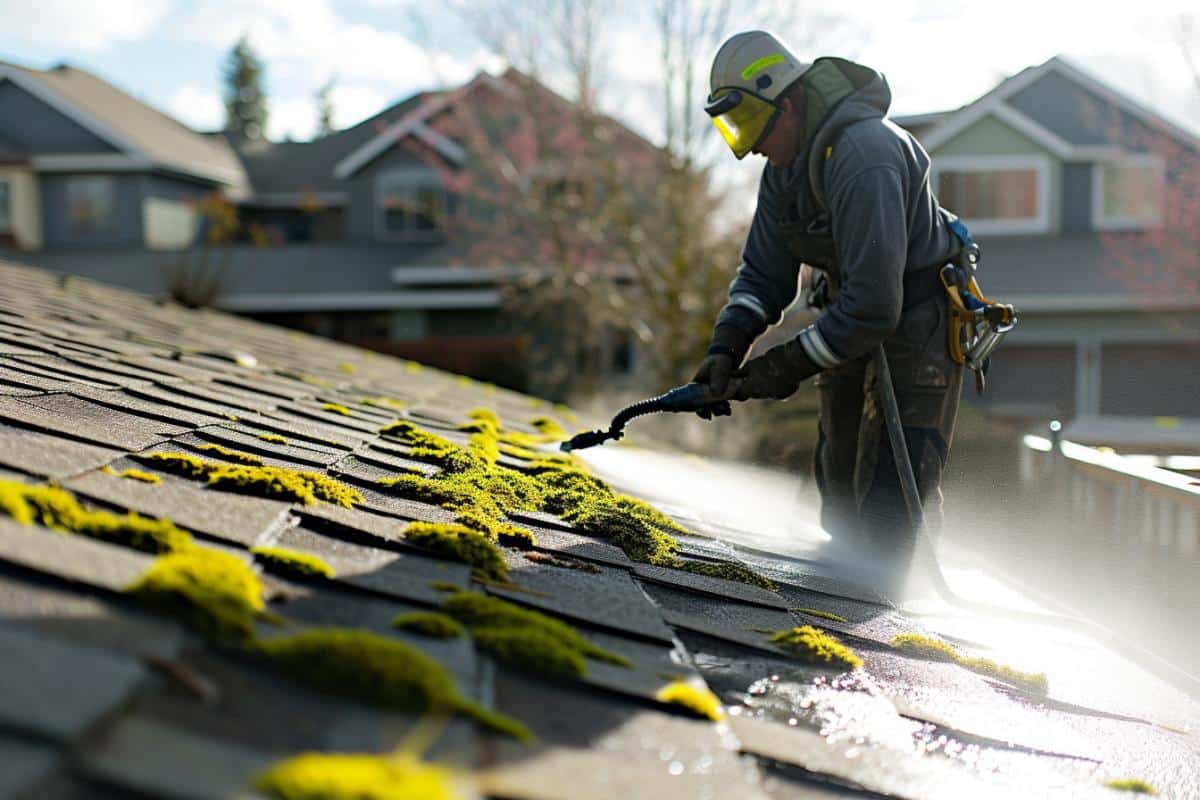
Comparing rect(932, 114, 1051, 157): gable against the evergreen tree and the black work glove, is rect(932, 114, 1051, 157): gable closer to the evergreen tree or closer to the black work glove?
the black work glove

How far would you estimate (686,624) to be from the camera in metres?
2.14

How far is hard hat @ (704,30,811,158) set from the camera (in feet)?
11.2

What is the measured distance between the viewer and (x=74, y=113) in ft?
78.1

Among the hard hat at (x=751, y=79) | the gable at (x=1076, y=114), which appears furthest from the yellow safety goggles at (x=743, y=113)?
the gable at (x=1076, y=114)

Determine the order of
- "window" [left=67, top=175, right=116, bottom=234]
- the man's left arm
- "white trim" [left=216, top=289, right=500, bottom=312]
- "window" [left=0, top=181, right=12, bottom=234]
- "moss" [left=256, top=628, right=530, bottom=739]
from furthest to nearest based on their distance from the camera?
"window" [left=67, top=175, right=116, bottom=234] → "window" [left=0, top=181, right=12, bottom=234] → "white trim" [left=216, top=289, right=500, bottom=312] → the man's left arm → "moss" [left=256, top=628, right=530, bottom=739]

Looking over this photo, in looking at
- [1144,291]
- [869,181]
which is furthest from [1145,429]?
[869,181]

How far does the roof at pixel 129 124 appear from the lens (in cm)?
2384

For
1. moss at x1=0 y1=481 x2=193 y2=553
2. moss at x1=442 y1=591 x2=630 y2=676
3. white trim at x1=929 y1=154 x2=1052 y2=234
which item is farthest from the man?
white trim at x1=929 y1=154 x2=1052 y2=234

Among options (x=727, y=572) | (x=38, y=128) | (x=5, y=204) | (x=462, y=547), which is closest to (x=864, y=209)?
(x=727, y=572)

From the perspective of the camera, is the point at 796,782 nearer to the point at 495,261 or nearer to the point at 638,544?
the point at 638,544

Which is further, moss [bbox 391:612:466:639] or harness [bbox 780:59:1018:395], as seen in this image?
harness [bbox 780:59:1018:395]

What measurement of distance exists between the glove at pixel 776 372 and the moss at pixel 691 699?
6.09ft

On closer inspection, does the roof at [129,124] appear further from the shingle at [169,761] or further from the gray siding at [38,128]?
the shingle at [169,761]

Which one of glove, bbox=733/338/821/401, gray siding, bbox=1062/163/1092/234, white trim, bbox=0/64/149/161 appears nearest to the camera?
glove, bbox=733/338/821/401
